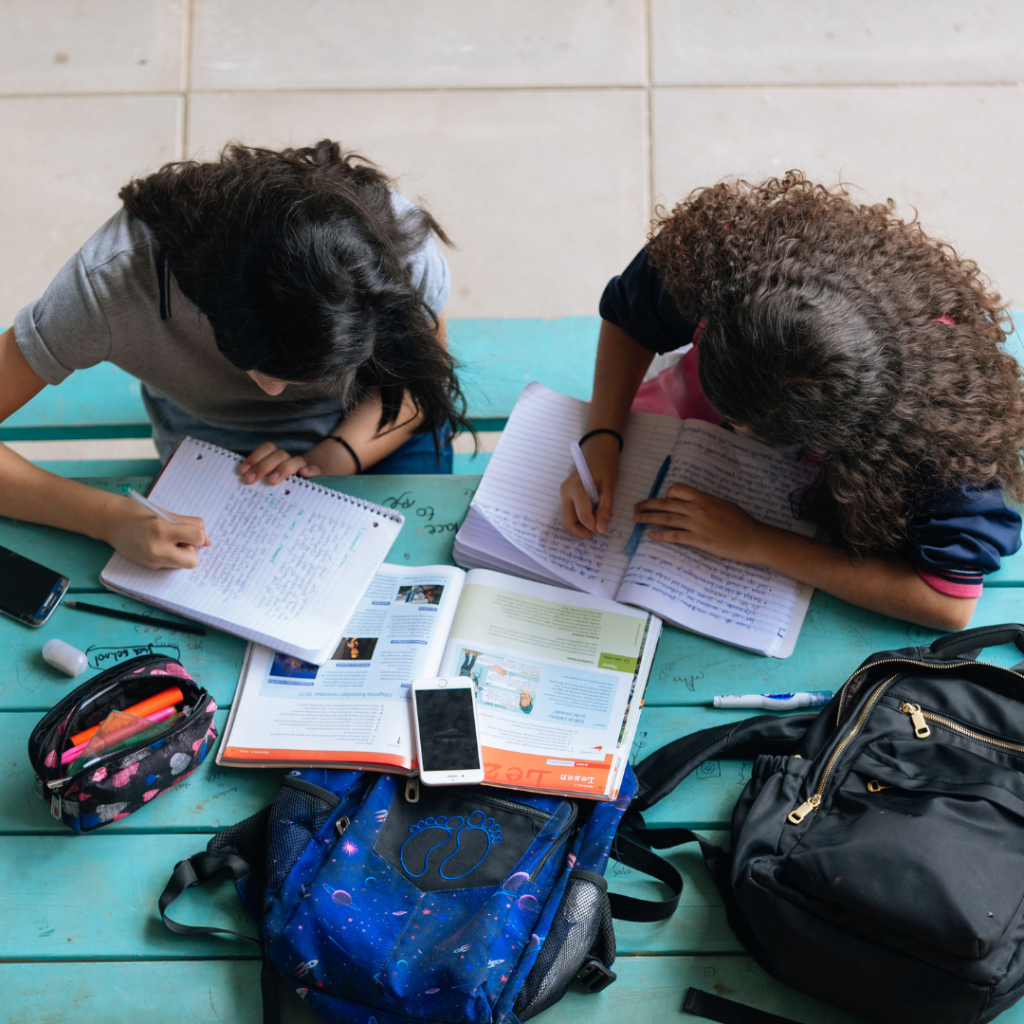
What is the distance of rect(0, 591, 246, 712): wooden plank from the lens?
41.2 inches

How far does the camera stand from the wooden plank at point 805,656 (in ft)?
3.43

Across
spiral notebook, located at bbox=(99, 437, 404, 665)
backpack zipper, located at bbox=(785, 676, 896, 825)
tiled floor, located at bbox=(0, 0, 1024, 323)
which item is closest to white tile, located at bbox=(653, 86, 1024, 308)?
tiled floor, located at bbox=(0, 0, 1024, 323)

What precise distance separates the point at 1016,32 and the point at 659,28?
86 centimetres

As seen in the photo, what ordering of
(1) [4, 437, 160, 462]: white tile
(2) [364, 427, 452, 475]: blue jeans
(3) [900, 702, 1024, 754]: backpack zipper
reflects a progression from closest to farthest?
(3) [900, 702, 1024, 754]: backpack zipper → (2) [364, 427, 452, 475]: blue jeans → (1) [4, 437, 160, 462]: white tile

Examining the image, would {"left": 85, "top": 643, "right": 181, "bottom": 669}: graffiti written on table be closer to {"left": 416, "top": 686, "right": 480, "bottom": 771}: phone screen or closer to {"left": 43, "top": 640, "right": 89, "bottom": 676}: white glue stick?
{"left": 43, "top": 640, "right": 89, "bottom": 676}: white glue stick

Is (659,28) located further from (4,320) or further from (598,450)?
(4,320)

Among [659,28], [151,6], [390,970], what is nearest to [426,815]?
[390,970]

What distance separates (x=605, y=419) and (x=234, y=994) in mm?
786

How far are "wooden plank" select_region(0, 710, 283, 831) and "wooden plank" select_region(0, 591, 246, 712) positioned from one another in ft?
0.19

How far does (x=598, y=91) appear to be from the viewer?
6.89ft

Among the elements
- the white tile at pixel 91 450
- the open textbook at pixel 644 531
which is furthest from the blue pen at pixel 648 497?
the white tile at pixel 91 450

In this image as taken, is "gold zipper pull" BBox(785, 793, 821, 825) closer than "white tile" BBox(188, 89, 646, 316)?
Yes

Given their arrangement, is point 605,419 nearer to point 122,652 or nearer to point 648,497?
point 648,497


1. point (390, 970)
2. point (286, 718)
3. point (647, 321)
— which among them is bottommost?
point (390, 970)
